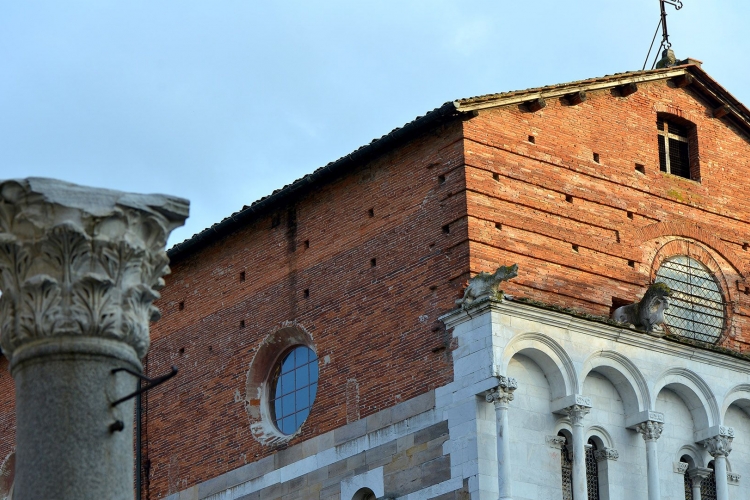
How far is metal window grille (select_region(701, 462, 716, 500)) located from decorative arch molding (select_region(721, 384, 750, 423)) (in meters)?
0.81

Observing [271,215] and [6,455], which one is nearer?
[271,215]

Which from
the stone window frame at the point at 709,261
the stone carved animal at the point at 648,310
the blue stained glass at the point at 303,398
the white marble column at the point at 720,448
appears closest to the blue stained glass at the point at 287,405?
the blue stained glass at the point at 303,398

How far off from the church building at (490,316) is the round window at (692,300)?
0.12 ft

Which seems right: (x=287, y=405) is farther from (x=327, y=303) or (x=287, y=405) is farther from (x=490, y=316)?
(x=490, y=316)

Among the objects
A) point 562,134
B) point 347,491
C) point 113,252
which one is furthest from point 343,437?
point 113,252

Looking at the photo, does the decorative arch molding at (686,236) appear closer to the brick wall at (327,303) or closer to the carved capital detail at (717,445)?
the carved capital detail at (717,445)

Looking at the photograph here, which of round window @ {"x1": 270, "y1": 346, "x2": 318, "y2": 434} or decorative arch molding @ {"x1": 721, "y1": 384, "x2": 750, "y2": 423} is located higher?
round window @ {"x1": 270, "y1": 346, "x2": 318, "y2": 434}

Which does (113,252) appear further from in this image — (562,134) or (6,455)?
(6,455)

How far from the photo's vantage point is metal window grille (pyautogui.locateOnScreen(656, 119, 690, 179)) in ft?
79.8

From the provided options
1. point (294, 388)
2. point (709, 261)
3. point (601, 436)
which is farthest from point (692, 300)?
point (294, 388)

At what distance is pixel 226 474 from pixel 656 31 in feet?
30.1

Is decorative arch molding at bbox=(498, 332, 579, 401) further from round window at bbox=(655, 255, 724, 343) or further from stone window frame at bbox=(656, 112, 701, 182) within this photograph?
stone window frame at bbox=(656, 112, 701, 182)

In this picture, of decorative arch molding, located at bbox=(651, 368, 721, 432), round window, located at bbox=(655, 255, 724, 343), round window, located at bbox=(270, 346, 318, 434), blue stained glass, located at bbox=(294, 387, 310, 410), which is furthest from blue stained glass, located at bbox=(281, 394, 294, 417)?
round window, located at bbox=(655, 255, 724, 343)

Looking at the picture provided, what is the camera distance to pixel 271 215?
2452cm
